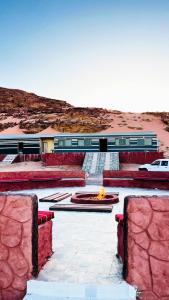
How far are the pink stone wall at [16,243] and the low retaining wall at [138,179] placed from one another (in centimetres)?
1289

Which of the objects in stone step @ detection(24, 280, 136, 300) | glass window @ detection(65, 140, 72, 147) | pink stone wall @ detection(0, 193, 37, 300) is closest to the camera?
stone step @ detection(24, 280, 136, 300)

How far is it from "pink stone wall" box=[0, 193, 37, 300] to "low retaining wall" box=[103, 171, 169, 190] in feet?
42.3

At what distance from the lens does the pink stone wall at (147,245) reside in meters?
4.80

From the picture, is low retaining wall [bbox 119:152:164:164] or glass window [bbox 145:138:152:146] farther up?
glass window [bbox 145:138:152:146]

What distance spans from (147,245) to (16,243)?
72.9 inches

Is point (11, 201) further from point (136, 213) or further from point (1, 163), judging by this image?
point (1, 163)

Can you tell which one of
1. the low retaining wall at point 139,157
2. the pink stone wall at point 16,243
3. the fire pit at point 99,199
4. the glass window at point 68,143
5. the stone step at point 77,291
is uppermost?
the pink stone wall at point 16,243

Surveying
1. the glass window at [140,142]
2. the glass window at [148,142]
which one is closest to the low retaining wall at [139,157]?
the glass window at [140,142]

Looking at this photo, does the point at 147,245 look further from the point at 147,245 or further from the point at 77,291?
the point at 77,291

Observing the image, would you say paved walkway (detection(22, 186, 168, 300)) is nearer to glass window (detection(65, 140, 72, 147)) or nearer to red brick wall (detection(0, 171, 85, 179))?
red brick wall (detection(0, 171, 85, 179))

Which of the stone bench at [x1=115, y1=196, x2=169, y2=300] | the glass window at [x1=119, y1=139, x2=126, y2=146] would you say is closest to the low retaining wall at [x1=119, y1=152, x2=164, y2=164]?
the glass window at [x1=119, y1=139, x2=126, y2=146]

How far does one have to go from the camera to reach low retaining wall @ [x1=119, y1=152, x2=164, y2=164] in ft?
103

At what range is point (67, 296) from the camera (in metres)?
4.68

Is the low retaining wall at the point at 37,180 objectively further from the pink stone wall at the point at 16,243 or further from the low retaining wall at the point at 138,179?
the pink stone wall at the point at 16,243
